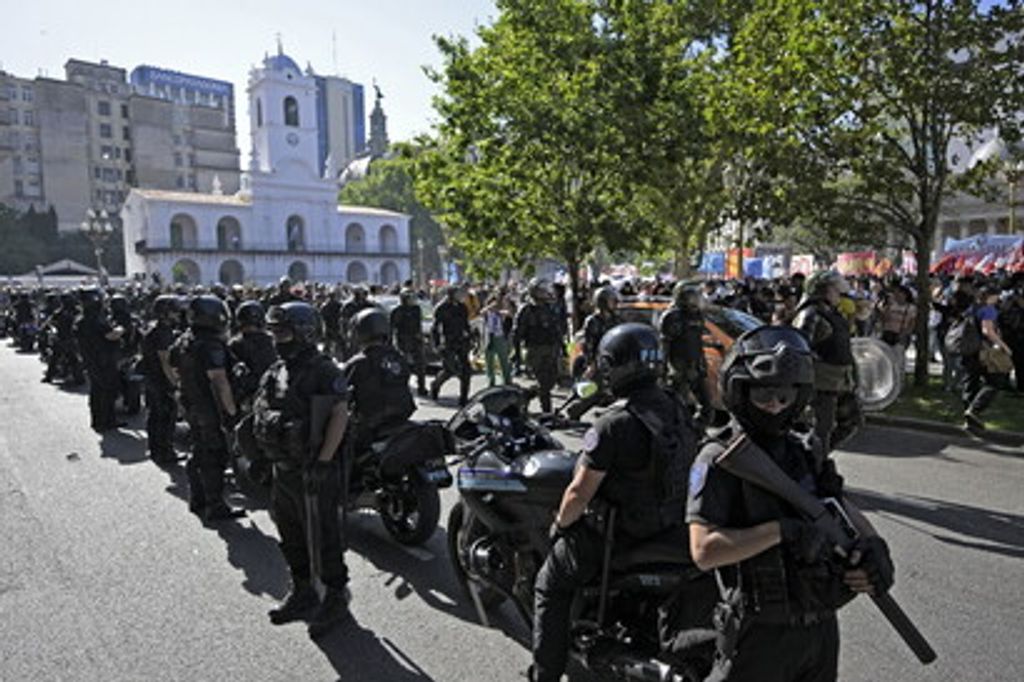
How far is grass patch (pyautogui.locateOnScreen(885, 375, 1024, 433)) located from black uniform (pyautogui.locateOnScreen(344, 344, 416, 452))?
665 centimetres

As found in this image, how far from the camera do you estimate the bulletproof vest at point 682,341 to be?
24.1 ft

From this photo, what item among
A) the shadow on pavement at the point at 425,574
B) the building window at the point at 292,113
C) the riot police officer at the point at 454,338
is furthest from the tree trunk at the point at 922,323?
the building window at the point at 292,113

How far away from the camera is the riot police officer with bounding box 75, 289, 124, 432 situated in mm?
9766

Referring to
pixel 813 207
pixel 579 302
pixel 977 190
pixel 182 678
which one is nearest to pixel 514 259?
pixel 579 302

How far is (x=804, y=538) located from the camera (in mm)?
1926

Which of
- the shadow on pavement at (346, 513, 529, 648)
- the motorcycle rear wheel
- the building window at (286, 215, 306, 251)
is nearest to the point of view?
the motorcycle rear wheel

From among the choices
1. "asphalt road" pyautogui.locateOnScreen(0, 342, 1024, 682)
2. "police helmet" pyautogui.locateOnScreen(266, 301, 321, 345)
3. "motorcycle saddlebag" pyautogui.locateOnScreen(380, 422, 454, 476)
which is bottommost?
"asphalt road" pyautogui.locateOnScreen(0, 342, 1024, 682)

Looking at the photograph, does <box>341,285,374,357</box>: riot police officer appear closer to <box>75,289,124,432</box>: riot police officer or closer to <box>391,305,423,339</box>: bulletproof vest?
<box>391,305,423,339</box>: bulletproof vest

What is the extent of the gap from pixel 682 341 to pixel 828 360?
162 cm

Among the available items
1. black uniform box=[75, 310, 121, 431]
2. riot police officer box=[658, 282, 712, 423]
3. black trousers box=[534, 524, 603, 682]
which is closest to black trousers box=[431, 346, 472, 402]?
riot police officer box=[658, 282, 712, 423]

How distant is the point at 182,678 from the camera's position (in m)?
3.72

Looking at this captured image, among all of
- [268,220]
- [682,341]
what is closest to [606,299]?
[682,341]

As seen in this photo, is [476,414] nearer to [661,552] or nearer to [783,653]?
[661,552]

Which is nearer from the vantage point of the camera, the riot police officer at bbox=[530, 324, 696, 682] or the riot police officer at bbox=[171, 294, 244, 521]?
the riot police officer at bbox=[530, 324, 696, 682]
